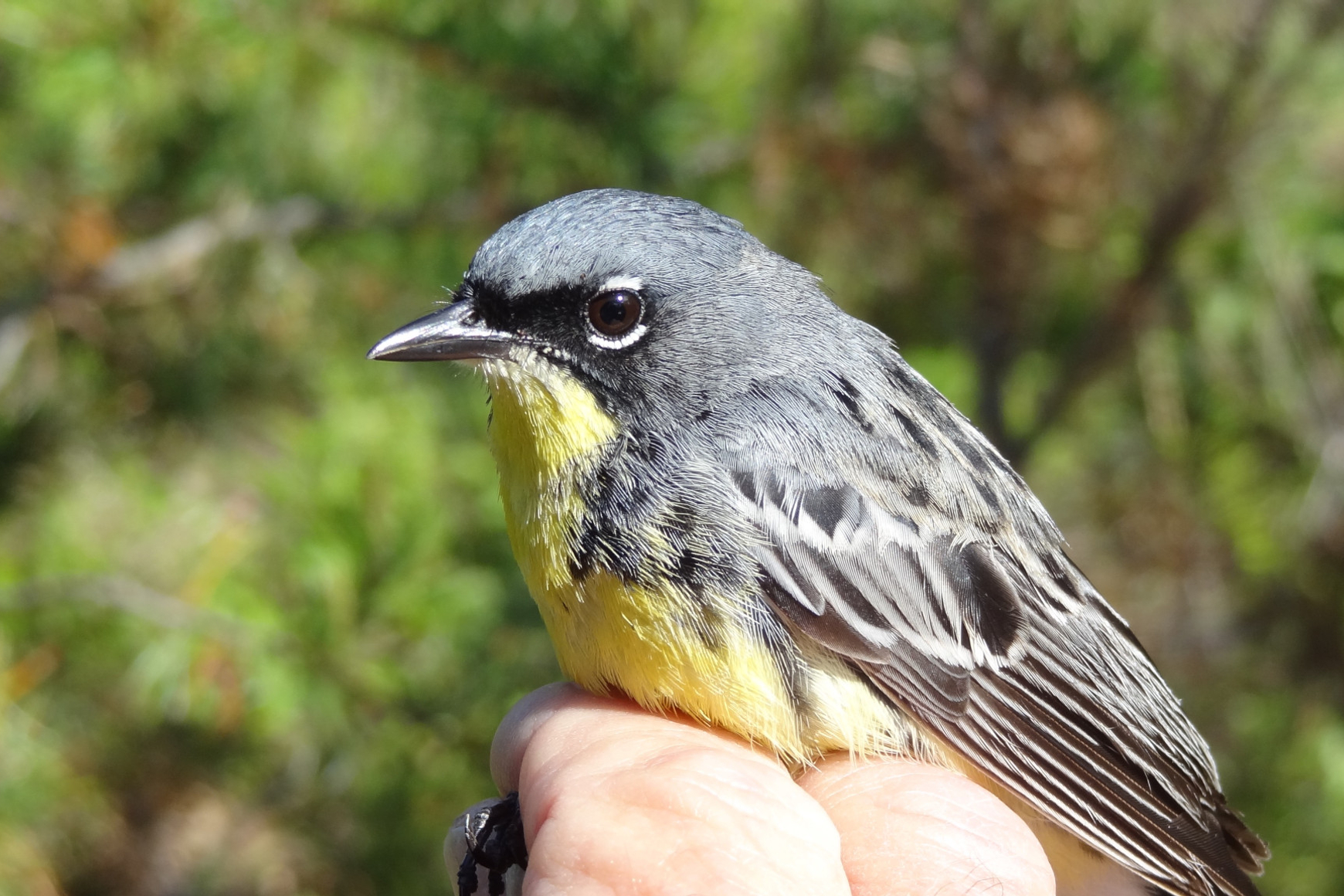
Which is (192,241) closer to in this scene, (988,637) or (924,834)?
(988,637)

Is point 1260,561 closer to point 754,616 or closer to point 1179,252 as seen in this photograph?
point 1179,252

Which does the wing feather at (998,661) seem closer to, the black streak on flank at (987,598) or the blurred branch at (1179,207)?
the black streak on flank at (987,598)

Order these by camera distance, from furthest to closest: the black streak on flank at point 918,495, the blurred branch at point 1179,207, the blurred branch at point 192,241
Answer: the blurred branch at point 192,241
the blurred branch at point 1179,207
the black streak on flank at point 918,495

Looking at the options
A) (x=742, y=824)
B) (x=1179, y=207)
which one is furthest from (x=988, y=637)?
(x=1179, y=207)

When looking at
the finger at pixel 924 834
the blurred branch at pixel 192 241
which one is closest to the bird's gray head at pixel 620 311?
the finger at pixel 924 834

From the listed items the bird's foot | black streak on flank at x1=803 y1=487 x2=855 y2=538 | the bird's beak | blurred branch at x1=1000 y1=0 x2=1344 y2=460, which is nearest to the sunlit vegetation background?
blurred branch at x1=1000 y1=0 x2=1344 y2=460
